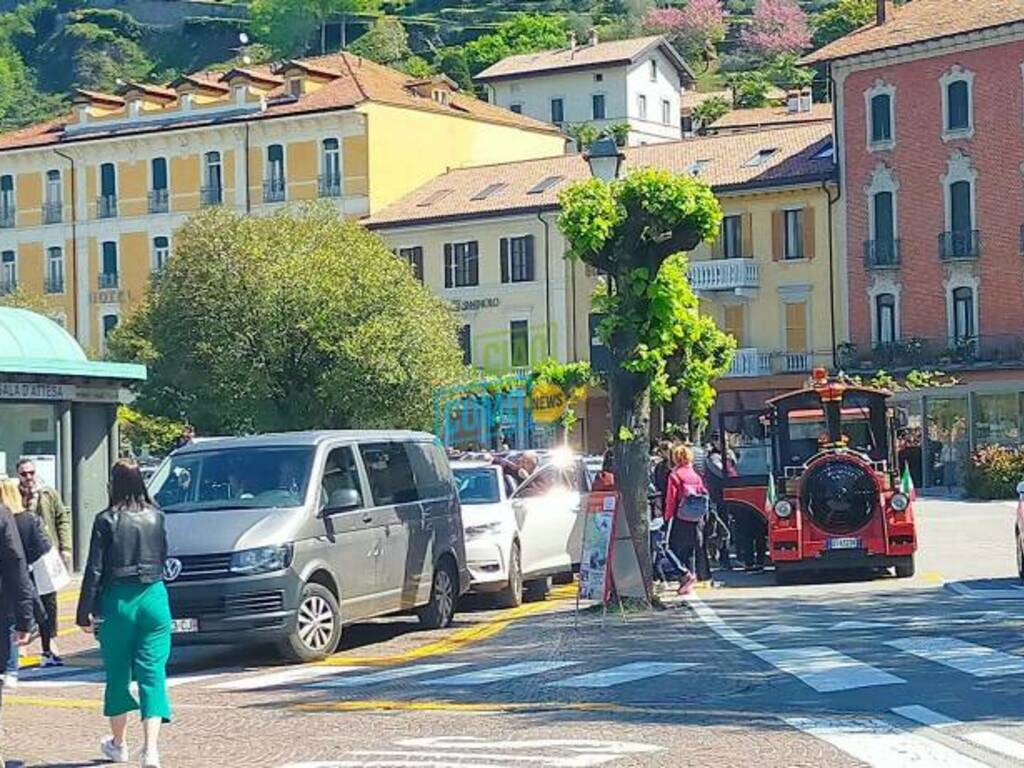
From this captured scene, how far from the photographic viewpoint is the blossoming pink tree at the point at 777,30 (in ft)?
419

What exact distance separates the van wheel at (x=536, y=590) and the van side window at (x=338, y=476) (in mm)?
6972

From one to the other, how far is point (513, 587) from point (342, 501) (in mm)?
5457

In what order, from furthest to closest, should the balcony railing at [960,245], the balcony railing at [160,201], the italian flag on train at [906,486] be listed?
the balcony railing at [160,201]
the balcony railing at [960,245]
the italian flag on train at [906,486]

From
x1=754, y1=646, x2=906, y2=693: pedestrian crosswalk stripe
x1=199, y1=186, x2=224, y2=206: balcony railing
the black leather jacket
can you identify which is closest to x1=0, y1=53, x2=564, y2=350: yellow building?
x1=199, y1=186, x2=224, y2=206: balcony railing

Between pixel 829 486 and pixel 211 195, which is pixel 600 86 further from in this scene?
pixel 829 486

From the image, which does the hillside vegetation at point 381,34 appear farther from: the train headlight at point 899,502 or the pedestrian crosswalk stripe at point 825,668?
the pedestrian crosswalk stripe at point 825,668

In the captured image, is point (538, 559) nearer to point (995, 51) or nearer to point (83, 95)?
point (995, 51)

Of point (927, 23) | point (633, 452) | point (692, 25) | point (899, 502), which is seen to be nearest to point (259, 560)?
point (633, 452)

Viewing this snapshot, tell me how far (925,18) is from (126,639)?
191ft

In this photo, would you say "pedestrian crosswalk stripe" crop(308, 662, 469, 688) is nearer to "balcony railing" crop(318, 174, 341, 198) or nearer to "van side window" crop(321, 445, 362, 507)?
"van side window" crop(321, 445, 362, 507)

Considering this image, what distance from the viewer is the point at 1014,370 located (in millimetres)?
61156

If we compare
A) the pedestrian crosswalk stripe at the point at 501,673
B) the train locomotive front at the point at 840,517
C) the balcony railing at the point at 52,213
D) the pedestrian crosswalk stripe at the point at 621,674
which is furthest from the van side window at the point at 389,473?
the balcony railing at the point at 52,213

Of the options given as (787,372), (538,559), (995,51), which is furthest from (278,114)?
(538,559)

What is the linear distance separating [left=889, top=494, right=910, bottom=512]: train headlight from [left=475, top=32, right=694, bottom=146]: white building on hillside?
84.6 meters
